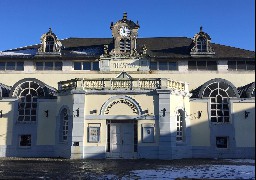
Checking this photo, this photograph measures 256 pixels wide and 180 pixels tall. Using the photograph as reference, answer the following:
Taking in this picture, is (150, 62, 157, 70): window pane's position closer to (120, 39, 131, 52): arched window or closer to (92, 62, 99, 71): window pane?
(120, 39, 131, 52): arched window

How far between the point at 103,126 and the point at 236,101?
10211 millimetres

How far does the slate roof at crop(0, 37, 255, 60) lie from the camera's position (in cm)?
2581

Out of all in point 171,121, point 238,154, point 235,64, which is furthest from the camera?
point 235,64

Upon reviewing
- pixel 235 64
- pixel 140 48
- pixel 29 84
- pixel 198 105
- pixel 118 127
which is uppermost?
pixel 140 48

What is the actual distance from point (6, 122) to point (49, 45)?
7.39m

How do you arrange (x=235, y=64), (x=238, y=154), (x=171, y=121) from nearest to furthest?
(x=171, y=121), (x=238, y=154), (x=235, y=64)

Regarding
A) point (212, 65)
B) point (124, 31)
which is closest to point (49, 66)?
point (124, 31)

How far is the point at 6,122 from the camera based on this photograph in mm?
23297

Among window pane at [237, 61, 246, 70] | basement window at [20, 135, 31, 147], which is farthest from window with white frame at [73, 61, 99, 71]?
window pane at [237, 61, 246, 70]

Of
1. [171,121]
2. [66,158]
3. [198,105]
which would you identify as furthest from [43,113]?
[198,105]

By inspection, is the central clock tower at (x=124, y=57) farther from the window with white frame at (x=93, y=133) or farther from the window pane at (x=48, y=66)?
the window with white frame at (x=93, y=133)

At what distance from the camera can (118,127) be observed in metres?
19.8

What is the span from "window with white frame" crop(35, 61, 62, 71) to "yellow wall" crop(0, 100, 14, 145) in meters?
4.15

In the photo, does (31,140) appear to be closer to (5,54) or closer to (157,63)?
(5,54)
